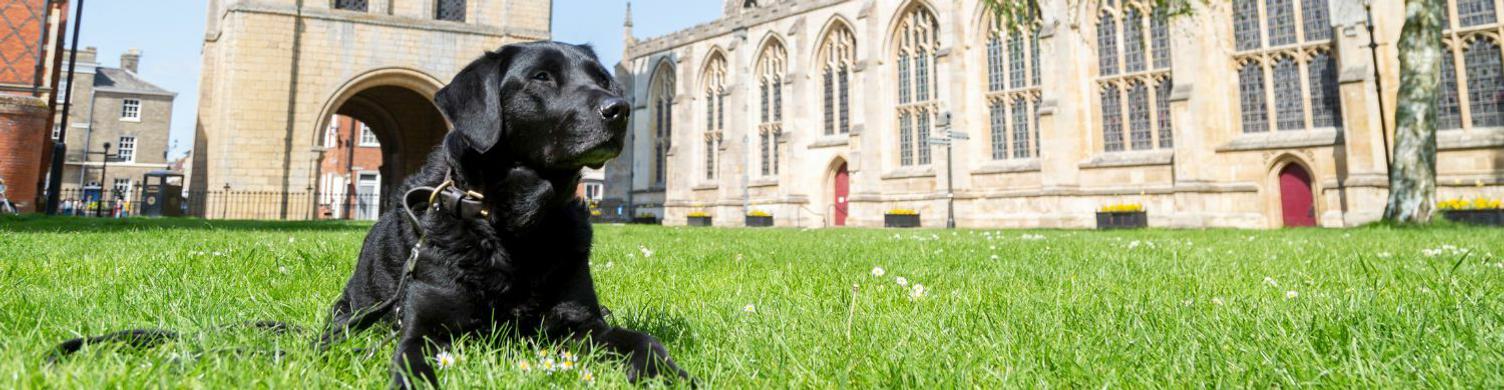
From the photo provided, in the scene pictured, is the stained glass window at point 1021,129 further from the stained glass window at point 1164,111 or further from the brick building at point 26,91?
the brick building at point 26,91

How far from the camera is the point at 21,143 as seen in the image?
1552cm

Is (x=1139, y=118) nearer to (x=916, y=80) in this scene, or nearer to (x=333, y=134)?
(x=916, y=80)

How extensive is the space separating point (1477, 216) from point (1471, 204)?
7.34 ft

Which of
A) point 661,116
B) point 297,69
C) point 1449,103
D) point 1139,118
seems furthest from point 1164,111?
point 297,69

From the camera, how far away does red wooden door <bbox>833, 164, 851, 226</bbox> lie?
86.2ft

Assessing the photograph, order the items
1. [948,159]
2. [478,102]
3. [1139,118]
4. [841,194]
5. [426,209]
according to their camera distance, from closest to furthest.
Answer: [478,102], [426,209], [1139,118], [948,159], [841,194]

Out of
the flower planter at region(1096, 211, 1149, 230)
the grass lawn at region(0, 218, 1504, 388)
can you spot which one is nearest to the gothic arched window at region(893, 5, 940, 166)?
the flower planter at region(1096, 211, 1149, 230)

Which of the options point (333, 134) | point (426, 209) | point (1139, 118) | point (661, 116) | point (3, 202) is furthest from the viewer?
point (333, 134)

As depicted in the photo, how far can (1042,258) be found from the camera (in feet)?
17.3

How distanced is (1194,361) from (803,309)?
128 cm

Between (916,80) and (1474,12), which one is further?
(916,80)

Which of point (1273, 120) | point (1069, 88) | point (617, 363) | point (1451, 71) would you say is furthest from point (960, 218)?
point (617, 363)

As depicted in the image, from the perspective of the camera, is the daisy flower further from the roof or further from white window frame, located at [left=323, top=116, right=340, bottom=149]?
the roof

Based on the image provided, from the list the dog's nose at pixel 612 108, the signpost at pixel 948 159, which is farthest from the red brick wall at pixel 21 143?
the signpost at pixel 948 159
